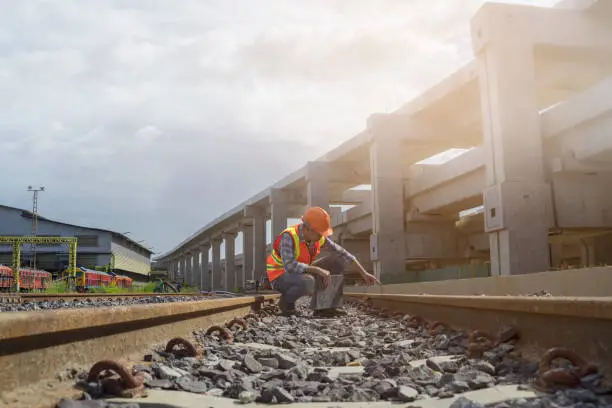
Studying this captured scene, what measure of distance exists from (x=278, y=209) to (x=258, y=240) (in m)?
6.55

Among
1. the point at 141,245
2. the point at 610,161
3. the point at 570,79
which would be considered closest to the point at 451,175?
the point at 570,79

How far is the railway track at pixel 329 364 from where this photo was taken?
8.09 feet

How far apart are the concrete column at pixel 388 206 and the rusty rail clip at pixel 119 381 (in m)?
24.1

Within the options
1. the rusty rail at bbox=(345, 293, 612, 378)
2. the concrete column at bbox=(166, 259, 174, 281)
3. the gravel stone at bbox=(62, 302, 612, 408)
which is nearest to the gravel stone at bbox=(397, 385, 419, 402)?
the gravel stone at bbox=(62, 302, 612, 408)

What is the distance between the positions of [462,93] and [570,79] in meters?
3.82

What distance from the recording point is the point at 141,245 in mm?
86562

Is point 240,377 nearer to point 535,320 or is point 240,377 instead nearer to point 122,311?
point 122,311

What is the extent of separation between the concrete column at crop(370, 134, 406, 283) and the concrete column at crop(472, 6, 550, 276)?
935cm

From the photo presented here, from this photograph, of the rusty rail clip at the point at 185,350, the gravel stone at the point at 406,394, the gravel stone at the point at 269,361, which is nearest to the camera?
the gravel stone at the point at 406,394

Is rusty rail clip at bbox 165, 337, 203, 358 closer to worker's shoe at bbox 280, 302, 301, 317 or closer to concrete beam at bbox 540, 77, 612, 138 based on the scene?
worker's shoe at bbox 280, 302, 301, 317

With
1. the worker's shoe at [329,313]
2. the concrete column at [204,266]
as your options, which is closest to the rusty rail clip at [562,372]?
the worker's shoe at [329,313]

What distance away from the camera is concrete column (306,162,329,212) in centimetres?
3262

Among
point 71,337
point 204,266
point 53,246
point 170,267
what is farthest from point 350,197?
point 170,267

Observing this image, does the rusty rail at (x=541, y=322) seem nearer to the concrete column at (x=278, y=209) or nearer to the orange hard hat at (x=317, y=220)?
the orange hard hat at (x=317, y=220)
